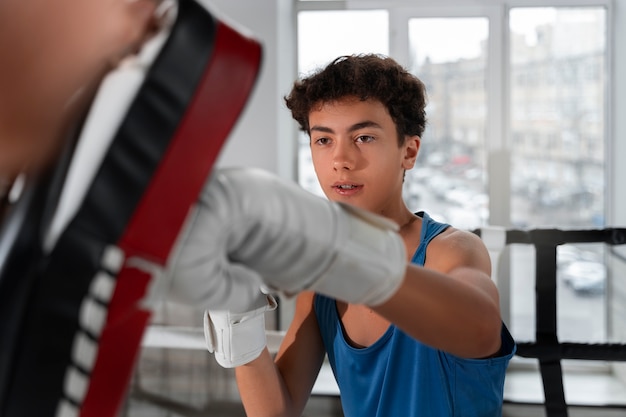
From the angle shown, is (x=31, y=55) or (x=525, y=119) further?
(x=525, y=119)

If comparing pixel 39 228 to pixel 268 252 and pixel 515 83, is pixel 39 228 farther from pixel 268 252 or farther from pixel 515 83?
pixel 515 83

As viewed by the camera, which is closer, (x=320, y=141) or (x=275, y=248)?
(x=275, y=248)

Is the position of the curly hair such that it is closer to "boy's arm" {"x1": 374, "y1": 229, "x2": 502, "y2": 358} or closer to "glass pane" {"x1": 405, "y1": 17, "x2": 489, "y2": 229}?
"boy's arm" {"x1": 374, "y1": 229, "x2": 502, "y2": 358}

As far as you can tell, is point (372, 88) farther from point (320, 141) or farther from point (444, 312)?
point (444, 312)

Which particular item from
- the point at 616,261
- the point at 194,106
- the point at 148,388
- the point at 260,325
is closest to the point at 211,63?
the point at 194,106

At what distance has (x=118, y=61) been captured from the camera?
22.7 inches

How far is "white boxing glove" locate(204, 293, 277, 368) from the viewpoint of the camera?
3.65 feet

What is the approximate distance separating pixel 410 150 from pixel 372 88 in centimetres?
15

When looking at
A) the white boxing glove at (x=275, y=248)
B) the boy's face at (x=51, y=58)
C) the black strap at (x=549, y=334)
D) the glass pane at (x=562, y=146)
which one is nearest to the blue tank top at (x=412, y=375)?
the white boxing glove at (x=275, y=248)

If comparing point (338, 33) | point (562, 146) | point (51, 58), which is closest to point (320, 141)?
point (51, 58)

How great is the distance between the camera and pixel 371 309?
3.83 feet

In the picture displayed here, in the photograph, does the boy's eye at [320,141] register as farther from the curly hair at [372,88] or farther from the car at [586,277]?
the car at [586,277]

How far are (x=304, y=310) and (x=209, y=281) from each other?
899 millimetres

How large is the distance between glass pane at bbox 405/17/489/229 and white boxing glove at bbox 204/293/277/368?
2.96m
